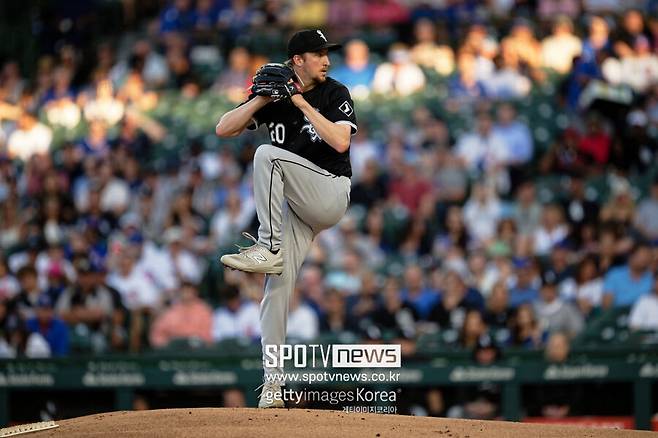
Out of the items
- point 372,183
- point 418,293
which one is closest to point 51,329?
point 418,293

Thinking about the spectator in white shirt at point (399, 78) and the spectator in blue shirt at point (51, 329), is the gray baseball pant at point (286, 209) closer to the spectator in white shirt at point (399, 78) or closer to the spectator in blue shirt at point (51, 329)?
the spectator in blue shirt at point (51, 329)

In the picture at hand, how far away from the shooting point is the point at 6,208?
14594 mm

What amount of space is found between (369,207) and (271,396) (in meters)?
6.46

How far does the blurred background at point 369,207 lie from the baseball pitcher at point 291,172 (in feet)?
11.0

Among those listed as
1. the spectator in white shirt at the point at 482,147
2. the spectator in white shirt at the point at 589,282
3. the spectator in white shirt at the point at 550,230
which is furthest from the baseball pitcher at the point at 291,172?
the spectator in white shirt at the point at 482,147

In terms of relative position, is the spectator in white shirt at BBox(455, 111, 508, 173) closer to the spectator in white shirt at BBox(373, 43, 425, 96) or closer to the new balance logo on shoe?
the spectator in white shirt at BBox(373, 43, 425, 96)

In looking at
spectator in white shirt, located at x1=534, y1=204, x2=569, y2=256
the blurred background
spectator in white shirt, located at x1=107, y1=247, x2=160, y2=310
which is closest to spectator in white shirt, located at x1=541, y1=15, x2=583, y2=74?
the blurred background

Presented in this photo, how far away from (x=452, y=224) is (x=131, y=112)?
16.6 feet

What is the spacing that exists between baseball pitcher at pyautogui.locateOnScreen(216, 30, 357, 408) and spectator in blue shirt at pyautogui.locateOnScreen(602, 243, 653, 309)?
5.04 metres

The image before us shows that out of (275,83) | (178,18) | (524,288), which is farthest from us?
(178,18)

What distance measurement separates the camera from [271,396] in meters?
7.55

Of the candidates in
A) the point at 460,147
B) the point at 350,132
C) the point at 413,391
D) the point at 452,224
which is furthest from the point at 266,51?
the point at 350,132

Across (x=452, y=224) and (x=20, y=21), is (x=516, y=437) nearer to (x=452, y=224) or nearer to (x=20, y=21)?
(x=452, y=224)

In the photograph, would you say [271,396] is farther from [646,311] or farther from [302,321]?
[646,311]
